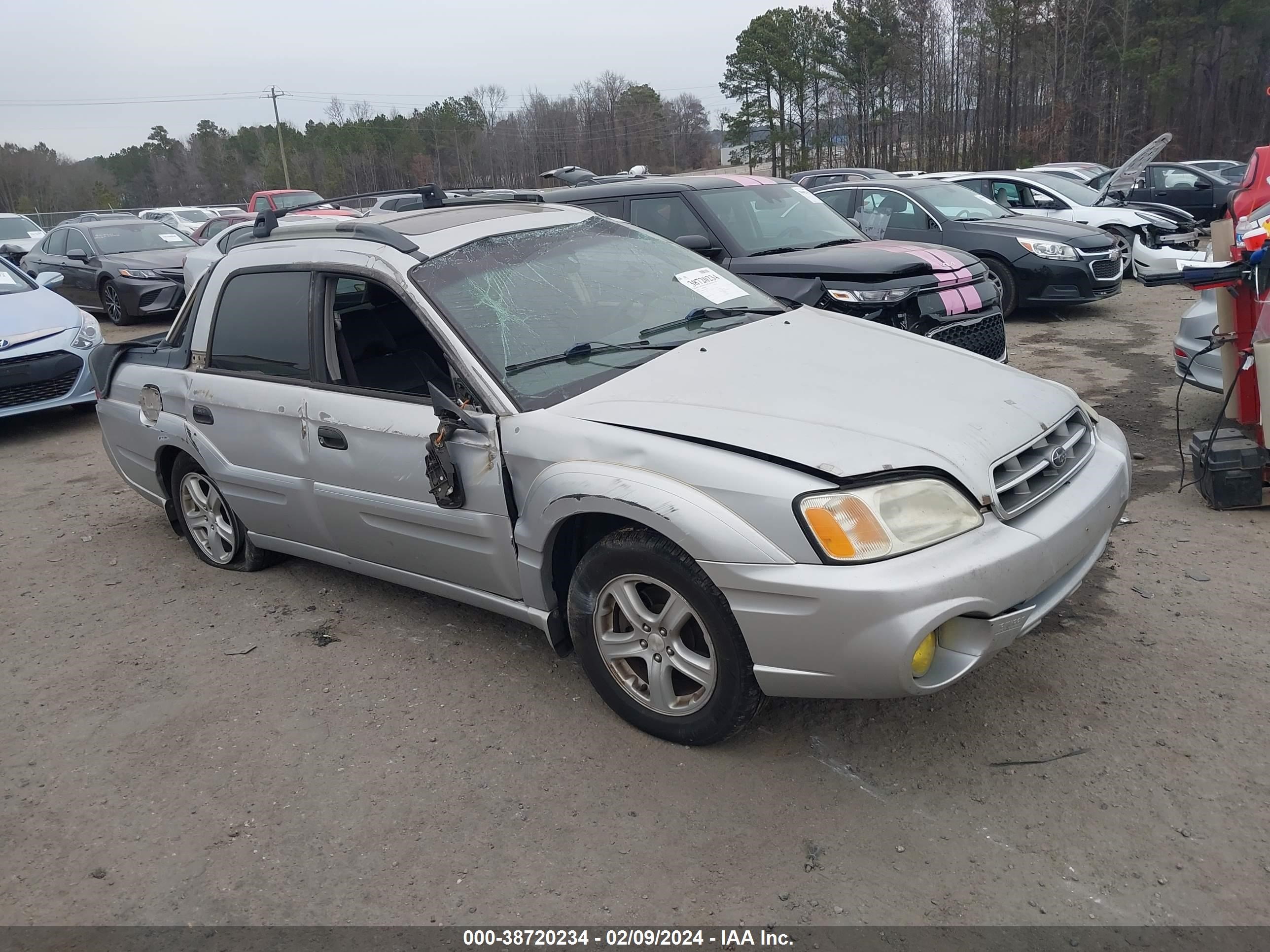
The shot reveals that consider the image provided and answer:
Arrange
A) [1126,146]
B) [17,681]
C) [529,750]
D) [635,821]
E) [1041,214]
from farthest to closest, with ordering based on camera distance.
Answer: [1126,146]
[1041,214]
[17,681]
[529,750]
[635,821]

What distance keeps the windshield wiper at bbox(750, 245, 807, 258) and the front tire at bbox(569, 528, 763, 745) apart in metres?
4.40

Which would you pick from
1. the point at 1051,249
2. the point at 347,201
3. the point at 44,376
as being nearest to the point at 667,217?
the point at 347,201

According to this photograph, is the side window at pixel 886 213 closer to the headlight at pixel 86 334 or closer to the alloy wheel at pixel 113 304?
the headlight at pixel 86 334

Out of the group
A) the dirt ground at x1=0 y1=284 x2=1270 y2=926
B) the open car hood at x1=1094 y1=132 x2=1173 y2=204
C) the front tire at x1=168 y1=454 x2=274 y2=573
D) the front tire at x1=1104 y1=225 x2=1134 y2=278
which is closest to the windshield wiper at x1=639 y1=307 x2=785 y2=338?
the dirt ground at x1=0 y1=284 x2=1270 y2=926

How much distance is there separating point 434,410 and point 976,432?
1829 millimetres

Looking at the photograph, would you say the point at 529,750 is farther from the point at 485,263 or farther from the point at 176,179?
the point at 176,179

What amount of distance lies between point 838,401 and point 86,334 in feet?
26.6

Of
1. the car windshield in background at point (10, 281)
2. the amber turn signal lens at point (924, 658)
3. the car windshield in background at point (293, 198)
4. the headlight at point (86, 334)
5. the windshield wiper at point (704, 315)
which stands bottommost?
the amber turn signal lens at point (924, 658)

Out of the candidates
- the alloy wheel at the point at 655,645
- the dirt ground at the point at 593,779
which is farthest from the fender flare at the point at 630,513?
the dirt ground at the point at 593,779

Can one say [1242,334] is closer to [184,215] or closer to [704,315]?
[704,315]

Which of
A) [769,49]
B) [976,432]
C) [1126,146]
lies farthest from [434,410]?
[769,49]

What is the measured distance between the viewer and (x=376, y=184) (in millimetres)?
60688

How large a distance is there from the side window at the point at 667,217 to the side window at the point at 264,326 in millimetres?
3613

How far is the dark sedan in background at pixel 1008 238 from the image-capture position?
10.0 m
